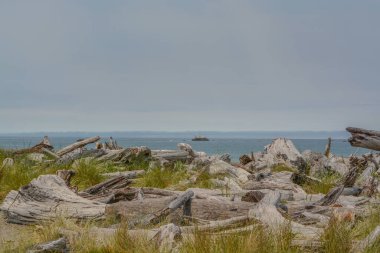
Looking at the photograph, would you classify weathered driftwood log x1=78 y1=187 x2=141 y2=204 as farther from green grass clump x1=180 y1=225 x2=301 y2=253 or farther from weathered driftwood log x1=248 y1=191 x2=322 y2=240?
green grass clump x1=180 y1=225 x2=301 y2=253

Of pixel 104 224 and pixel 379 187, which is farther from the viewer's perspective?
pixel 379 187

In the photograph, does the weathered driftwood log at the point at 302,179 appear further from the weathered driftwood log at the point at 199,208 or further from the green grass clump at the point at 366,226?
the green grass clump at the point at 366,226

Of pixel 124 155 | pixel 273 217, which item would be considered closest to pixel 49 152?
pixel 124 155

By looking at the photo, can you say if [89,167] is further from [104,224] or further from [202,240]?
[202,240]

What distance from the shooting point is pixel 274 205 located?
287 inches

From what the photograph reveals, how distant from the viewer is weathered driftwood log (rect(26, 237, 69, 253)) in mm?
5863

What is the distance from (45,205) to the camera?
28.0 ft

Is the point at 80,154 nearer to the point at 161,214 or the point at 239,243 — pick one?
the point at 161,214

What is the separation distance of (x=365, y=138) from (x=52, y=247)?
4.17 metres

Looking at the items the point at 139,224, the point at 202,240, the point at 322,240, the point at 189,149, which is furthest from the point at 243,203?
the point at 189,149

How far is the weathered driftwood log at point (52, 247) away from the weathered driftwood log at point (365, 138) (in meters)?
3.81

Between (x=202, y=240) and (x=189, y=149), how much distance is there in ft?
44.1

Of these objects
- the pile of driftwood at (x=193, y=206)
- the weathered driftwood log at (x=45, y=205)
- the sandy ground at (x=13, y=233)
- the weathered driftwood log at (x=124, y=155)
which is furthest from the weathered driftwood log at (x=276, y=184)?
the sandy ground at (x=13, y=233)

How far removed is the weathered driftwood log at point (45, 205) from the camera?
8.23m
